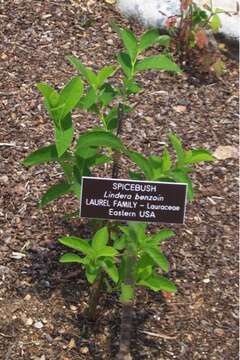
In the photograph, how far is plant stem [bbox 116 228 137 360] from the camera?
2.32 metres

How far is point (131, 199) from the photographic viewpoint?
223 centimetres

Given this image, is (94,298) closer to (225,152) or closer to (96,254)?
(96,254)

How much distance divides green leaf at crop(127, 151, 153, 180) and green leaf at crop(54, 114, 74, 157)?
0.19 meters

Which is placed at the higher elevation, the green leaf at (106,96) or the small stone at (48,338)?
the green leaf at (106,96)

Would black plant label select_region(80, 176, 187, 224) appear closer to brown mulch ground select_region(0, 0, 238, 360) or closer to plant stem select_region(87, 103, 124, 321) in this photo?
plant stem select_region(87, 103, 124, 321)

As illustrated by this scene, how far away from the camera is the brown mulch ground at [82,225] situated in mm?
2670

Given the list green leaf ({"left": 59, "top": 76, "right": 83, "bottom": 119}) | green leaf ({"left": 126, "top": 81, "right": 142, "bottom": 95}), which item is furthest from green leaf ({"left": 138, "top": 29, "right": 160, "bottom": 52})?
green leaf ({"left": 59, "top": 76, "right": 83, "bottom": 119})

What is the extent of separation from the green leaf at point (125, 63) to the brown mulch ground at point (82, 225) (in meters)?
0.73

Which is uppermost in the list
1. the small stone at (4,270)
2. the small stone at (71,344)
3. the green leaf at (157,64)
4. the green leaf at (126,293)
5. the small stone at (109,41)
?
the small stone at (109,41)

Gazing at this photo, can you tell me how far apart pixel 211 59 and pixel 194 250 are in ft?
4.35

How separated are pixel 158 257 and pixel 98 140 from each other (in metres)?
0.39

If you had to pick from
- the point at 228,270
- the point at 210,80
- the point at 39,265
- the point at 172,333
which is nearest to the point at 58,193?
the point at 39,265

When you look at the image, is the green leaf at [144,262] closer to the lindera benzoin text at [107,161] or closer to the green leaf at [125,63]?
the lindera benzoin text at [107,161]

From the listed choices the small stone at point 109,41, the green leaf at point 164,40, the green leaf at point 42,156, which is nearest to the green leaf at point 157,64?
the green leaf at point 42,156
